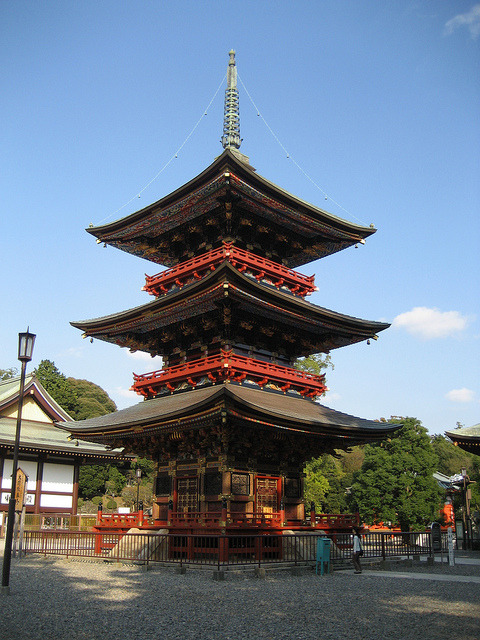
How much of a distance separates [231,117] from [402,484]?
23873 mm

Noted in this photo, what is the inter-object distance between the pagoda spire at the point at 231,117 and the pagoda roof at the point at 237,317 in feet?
32.8

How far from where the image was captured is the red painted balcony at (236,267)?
25484 mm

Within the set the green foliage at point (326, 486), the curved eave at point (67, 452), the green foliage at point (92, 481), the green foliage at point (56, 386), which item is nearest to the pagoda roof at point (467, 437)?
the green foliage at point (326, 486)

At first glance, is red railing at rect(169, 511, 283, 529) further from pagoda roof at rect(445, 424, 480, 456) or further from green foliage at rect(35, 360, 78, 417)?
green foliage at rect(35, 360, 78, 417)

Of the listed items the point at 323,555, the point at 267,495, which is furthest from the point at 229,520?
the point at 323,555

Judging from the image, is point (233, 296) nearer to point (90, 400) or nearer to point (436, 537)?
point (436, 537)

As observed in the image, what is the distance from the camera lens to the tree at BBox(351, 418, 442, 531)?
3584 centimetres

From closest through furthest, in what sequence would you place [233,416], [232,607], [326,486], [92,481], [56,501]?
[232,607] → [233,416] → [56,501] → [326,486] → [92,481]

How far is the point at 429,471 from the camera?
36812 mm

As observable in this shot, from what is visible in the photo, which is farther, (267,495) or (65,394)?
(65,394)

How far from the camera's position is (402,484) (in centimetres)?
3622

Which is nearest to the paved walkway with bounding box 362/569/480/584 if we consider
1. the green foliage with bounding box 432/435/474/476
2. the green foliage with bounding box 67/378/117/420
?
the green foliage with bounding box 67/378/117/420

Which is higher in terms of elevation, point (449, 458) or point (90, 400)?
point (90, 400)

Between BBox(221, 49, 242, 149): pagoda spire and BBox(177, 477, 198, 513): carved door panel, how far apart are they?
57.8 ft
